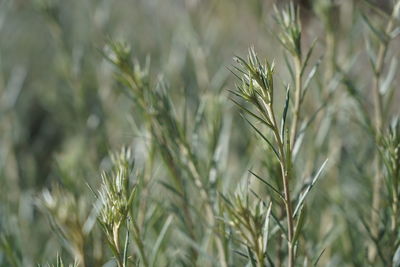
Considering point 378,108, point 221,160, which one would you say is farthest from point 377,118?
point 221,160

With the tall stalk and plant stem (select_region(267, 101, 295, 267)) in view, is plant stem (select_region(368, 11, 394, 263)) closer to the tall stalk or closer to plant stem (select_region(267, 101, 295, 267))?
the tall stalk

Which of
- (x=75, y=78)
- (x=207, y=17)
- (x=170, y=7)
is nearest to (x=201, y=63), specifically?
(x=207, y=17)

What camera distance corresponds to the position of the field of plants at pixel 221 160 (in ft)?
1.29

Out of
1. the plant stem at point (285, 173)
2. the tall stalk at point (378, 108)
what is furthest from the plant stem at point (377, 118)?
the plant stem at point (285, 173)

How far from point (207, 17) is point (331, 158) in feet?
1.12

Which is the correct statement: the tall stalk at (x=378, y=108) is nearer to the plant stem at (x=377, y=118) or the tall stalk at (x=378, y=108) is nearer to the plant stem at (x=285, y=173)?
the plant stem at (x=377, y=118)

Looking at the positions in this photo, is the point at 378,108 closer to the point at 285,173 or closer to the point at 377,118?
the point at 377,118

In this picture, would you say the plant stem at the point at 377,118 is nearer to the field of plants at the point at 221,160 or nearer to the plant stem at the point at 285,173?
the field of plants at the point at 221,160

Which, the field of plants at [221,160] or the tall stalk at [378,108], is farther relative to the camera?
the tall stalk at [378,108]

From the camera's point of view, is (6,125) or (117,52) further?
(6,125)

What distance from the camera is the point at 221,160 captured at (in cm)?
60

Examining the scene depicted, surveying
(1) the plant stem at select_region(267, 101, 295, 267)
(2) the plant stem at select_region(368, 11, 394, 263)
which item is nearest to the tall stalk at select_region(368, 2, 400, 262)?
(2) the plant stem at select_region(368, 11, 394, 263)

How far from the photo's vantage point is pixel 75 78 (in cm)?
83

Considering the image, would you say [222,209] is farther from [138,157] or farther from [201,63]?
[201,63]
